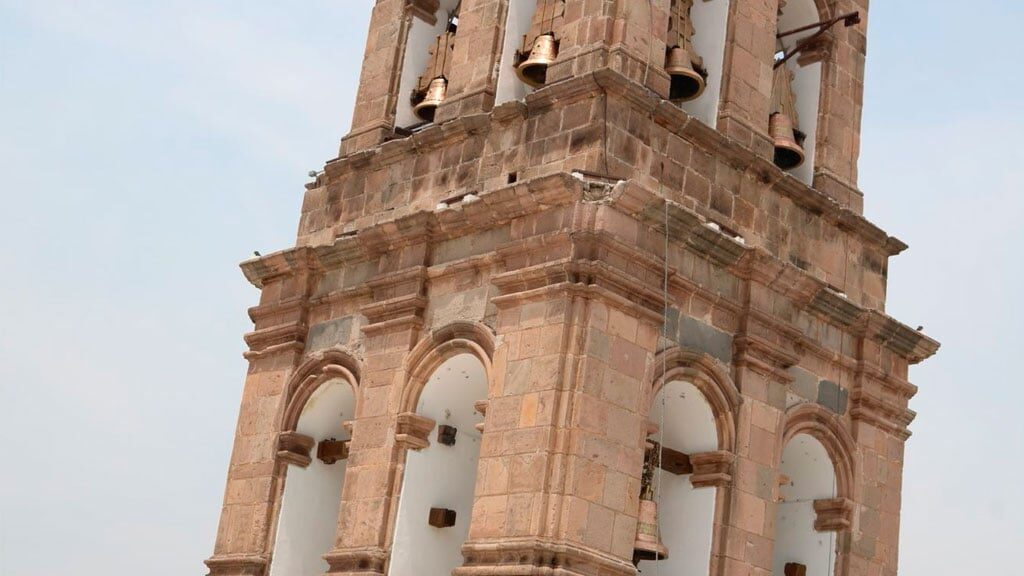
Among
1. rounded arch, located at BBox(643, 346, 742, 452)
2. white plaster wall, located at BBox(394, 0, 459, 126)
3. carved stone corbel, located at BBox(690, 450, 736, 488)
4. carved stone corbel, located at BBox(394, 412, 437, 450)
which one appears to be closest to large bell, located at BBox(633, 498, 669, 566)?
carved stone corbel, located at BBox(690, 450, 736, 488)

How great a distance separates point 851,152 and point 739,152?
248cm

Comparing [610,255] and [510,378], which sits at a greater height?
[610,255]

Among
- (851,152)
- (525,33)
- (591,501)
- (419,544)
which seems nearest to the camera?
(591,501)

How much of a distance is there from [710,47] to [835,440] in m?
4.34

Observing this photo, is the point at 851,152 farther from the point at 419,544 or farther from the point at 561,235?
the point at 419,544

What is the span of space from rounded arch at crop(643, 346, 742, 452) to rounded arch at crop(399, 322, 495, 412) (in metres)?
1.85

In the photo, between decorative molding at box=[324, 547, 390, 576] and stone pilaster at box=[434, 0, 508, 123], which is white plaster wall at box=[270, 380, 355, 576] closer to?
decorative molding at box=[324, 547, 390, 576]

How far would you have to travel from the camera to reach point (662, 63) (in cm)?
1802

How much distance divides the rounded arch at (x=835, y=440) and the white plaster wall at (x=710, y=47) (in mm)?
3201

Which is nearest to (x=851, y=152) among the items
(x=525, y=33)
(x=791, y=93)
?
(x=791, y=93)

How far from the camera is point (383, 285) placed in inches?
727

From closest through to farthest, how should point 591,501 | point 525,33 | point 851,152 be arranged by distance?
point 591,501 → point 525,33 → point 851,152

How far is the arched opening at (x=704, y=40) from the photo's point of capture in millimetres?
18641

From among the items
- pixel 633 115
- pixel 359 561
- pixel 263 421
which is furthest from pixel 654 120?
pixel 263 421
